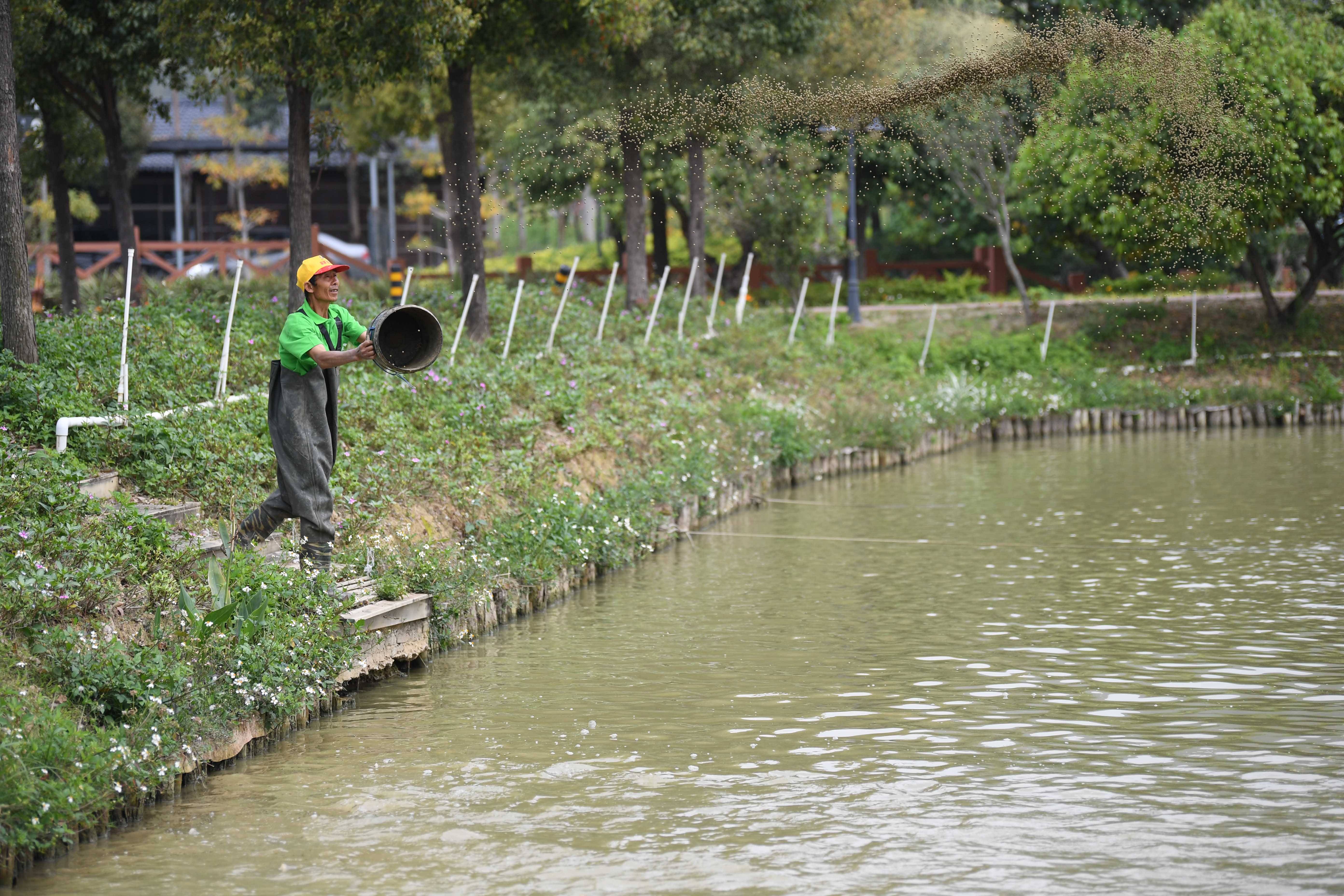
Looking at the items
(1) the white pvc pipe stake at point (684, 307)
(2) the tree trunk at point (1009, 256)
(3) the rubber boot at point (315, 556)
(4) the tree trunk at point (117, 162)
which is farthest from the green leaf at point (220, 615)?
(2) the tree trunk at point (1009, 256)

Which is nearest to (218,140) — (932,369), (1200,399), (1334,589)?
(932,369)

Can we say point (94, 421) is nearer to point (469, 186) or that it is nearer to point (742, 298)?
point (469, 186)

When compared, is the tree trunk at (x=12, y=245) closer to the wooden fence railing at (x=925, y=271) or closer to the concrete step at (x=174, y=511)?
the concrete step at (x=174, y=511)

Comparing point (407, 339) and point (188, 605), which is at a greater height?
point (407, 339)

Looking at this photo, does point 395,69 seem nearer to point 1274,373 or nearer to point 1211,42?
point 1211,42

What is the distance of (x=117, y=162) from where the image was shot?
72.3ft

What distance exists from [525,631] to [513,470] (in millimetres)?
2925

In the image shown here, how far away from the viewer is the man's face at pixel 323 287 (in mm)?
9672

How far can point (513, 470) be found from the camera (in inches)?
567

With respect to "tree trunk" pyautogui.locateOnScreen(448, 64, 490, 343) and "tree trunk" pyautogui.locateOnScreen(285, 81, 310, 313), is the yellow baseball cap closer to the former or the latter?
"tree trunk" pyautogui.locateOnScreen(285, 81, 310, 313)

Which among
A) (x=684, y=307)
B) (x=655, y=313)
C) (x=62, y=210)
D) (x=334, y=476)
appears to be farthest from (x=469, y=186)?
(x=334, y=476)

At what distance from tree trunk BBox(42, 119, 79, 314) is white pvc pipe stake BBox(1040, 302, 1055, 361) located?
1746 centimetres

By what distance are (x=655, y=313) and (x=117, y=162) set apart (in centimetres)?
786


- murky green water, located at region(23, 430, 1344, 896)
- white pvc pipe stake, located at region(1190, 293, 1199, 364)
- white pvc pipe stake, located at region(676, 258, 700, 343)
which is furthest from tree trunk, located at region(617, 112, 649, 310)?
murky green water, located at region(23, 430, 1344, 896)
